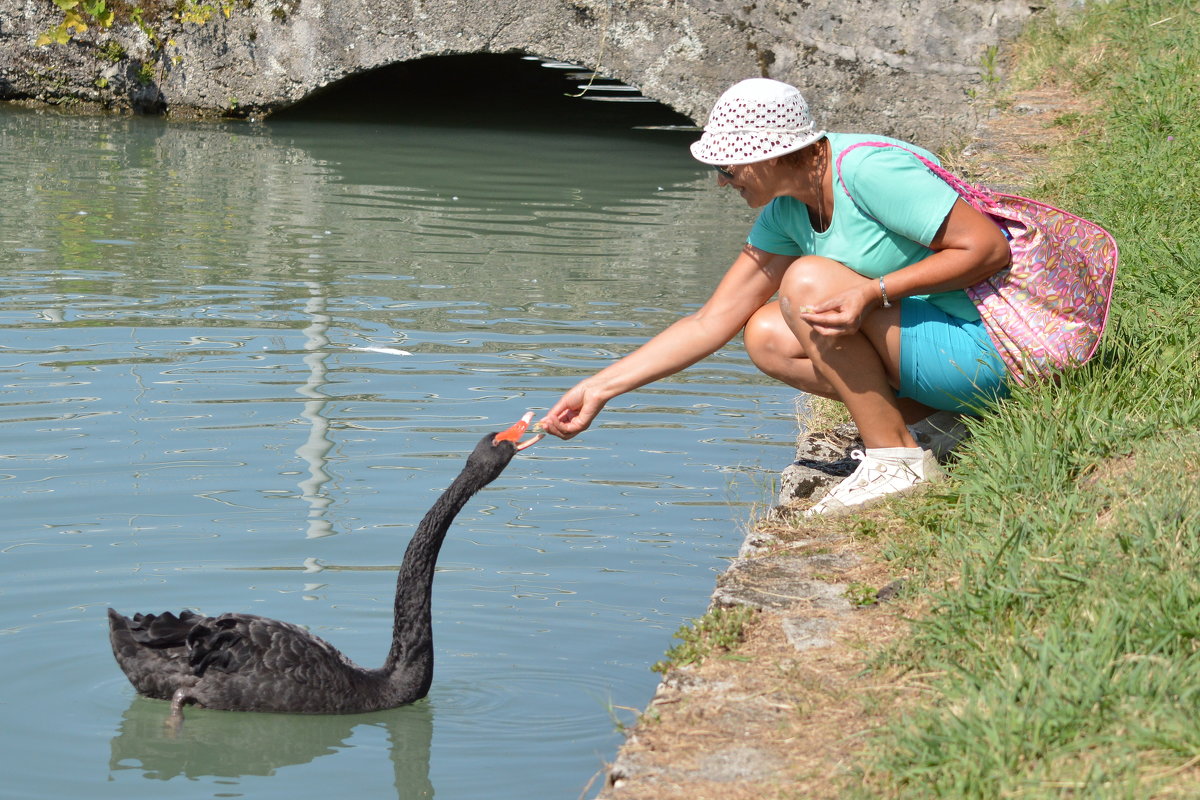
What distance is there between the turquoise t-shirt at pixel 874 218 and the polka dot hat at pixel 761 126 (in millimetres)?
202

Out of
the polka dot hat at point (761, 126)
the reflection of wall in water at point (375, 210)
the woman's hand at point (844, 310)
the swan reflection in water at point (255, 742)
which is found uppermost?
the polka dot hat at point (761, 126)

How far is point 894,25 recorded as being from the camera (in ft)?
46.9

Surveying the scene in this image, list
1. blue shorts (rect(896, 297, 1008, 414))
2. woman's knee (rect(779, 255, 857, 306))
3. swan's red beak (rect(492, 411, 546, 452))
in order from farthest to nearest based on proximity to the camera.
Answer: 1. blue shorts (rect(896, 297, 1008, 414))
2. woman's knee (rect(779, 255, 857, 306))
3. swan's red beak (rect(492, 411, 546, 452))

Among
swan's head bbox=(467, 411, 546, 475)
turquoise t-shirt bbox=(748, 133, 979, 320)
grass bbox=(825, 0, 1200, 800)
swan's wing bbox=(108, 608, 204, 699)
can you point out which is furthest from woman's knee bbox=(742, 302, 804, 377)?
swan's wing bbox=(108, 608, 204, 699)

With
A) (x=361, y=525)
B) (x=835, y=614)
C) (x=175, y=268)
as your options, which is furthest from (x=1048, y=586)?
(x=175, y=268)

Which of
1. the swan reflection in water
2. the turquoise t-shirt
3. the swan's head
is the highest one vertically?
the turquoise t-shirt

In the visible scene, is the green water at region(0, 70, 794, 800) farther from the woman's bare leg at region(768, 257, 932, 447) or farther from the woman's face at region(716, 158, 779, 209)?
the woman's face at region(716, 158, 779, 209)

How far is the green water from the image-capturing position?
170 inches

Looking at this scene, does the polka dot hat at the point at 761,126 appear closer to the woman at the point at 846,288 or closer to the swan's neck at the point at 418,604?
the woman at the point at 846,288

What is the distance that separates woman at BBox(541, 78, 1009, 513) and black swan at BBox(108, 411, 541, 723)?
0.49 m

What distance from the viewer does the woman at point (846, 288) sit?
4434mm

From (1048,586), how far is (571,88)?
1872cm

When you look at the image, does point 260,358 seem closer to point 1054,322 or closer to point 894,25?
point 1054,322

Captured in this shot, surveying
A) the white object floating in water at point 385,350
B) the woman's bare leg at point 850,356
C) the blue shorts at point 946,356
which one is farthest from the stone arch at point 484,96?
the blue shorts at point 946,356
